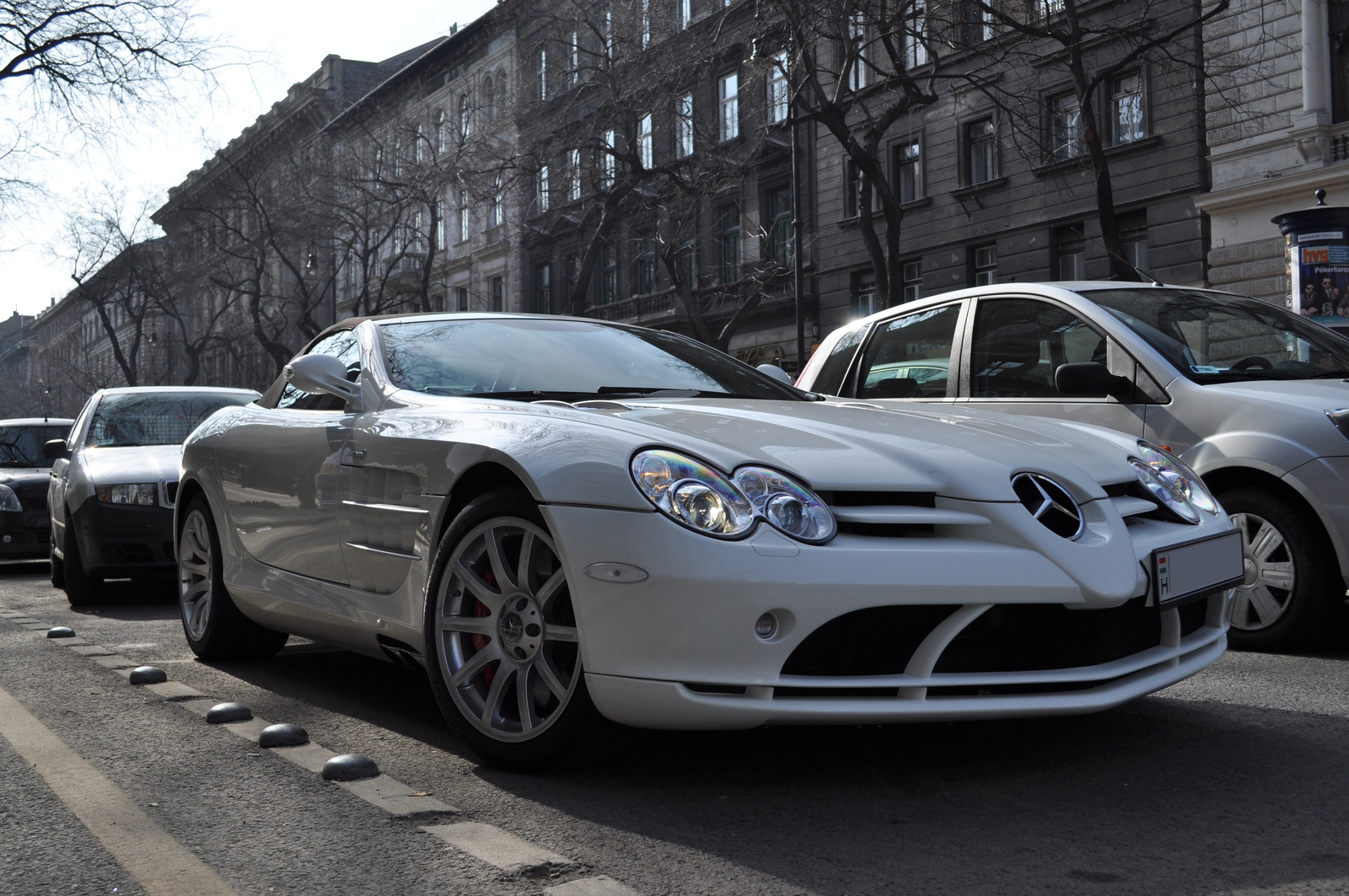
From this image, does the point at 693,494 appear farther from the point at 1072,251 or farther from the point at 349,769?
the point at 1072,251

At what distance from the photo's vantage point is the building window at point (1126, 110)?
23.9m

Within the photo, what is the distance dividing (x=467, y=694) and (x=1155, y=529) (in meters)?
1.91

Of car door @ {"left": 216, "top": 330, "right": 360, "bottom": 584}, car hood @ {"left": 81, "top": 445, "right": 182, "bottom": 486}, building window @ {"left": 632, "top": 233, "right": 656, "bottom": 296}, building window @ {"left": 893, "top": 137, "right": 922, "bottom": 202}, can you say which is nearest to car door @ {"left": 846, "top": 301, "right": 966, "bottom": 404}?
car door @ {"left": 216, "top": 330, "right": 360, "bottom": 584}

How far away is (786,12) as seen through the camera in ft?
54.5

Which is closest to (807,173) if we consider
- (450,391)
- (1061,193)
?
(1061,193)

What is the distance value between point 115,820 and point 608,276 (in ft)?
119

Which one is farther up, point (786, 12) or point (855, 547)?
point (786, 12)

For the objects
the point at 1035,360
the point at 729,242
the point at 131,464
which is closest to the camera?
the point at 1035,360

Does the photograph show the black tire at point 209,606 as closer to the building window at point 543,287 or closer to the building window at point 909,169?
the building window at point 909,169

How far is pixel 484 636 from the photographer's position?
152 inches

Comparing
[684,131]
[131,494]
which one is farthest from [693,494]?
[684,131]

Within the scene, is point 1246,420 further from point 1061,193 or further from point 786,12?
point 1061,193

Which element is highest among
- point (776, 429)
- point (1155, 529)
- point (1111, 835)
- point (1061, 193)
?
point (1061, 193)

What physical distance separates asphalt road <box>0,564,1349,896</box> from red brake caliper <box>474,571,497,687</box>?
0.89 feet
